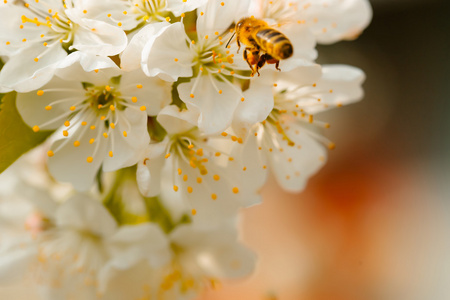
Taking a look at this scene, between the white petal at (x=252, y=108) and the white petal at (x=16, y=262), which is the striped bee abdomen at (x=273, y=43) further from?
the white petal at (x=16, y=262)

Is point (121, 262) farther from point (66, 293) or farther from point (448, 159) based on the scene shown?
point (448, 159)

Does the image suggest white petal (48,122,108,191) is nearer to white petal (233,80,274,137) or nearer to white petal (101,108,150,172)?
white petal (101,108,150,172)

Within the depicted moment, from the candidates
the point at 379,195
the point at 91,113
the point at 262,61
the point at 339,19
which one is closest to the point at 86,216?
the point at 91,113

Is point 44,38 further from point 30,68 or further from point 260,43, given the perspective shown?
point 260,43

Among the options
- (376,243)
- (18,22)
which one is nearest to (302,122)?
(18,22)

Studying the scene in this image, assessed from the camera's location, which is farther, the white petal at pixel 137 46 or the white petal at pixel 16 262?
the white petal at pixel 16 262

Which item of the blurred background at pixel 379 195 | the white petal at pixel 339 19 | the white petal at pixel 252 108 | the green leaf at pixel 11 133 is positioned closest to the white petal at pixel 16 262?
the green leaf at pixel 11 133
